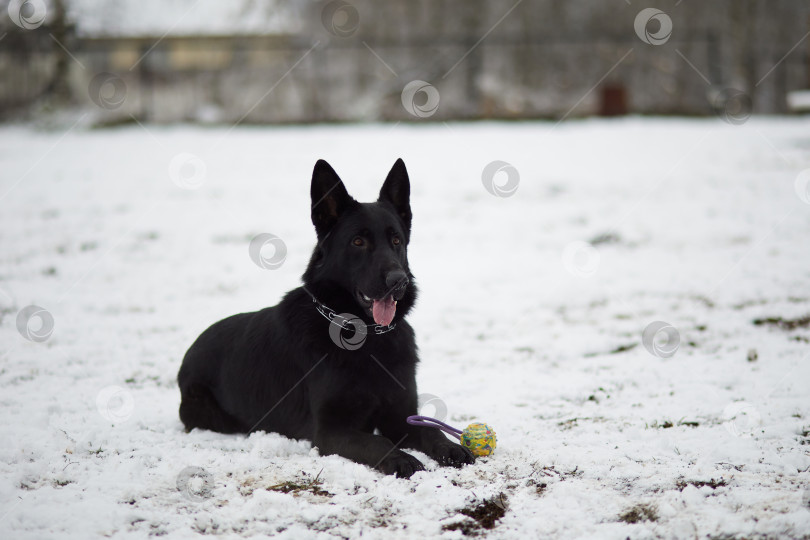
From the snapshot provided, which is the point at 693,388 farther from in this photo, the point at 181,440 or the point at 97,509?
the point at 97,509

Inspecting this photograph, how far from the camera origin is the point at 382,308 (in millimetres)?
3730

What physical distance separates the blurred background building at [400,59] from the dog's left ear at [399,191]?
12.9 meters

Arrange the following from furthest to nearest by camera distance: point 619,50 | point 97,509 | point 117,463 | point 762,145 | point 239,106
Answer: point 619,50 → point 239,106 → point 762,145 → point 117,463 → point 97,509

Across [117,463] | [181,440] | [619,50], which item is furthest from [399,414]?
[619,50]

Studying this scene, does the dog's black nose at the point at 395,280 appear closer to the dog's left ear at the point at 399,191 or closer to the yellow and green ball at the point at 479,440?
the dog's left ear at the point at 399,191

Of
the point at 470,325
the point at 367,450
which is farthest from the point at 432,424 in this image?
the point at 470,325

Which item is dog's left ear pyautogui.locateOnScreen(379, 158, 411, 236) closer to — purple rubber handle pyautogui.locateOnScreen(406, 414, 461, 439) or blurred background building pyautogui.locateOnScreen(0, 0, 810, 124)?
purple rubber handle pyautogui.locateOnScreen(406, 414, 461, 439)

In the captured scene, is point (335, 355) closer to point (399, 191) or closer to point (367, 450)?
point (367, 450)

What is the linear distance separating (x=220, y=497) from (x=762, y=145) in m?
13.3

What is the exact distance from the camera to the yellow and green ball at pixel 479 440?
11.7 ft

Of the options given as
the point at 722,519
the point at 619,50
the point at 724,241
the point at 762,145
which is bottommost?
the point at 722,519

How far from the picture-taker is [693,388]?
4.54 meters

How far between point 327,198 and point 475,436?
1.57 meters

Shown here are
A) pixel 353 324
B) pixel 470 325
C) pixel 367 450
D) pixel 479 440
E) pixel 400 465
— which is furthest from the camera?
pixel 470 325
